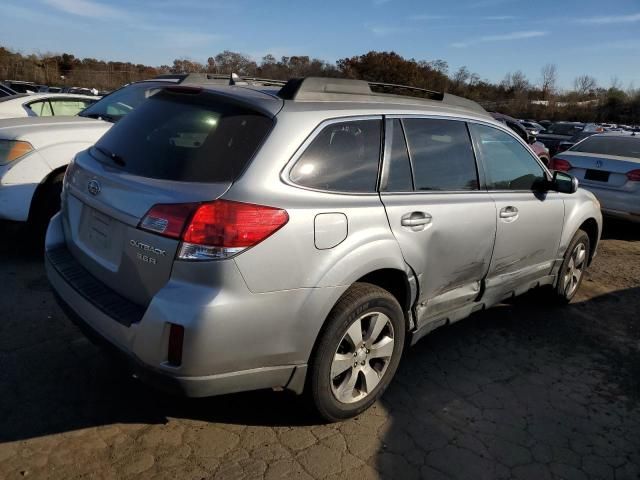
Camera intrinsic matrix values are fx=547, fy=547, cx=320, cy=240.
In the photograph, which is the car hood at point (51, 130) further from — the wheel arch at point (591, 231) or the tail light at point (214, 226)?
the wheel arch at point (591, 231)

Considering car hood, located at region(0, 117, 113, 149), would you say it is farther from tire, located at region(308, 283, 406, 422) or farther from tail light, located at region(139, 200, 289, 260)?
tire, located at region(308, 283, 406, 422)

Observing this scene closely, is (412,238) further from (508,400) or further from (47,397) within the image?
(47,397)

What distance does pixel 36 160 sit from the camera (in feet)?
16.1

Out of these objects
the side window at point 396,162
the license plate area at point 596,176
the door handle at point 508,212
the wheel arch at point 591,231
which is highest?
the side window at point 396,162

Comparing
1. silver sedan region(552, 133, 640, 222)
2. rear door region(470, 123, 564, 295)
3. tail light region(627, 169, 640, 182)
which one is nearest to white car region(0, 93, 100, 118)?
rear door region(470, 123, 564, 295)

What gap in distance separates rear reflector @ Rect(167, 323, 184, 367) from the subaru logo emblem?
968 mm

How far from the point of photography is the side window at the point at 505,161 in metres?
3.93

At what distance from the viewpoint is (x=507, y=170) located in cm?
414

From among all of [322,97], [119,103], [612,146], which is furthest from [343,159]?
[612,146]

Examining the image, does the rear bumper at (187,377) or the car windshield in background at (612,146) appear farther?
the car windshield in background at (612,146)

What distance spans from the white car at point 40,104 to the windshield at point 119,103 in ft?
4.29

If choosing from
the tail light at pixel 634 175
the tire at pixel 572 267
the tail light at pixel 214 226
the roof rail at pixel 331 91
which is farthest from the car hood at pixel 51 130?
the tail light at pixel 634 175

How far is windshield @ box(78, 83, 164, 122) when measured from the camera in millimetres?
6291

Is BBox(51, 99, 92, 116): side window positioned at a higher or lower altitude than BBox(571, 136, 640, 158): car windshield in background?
lower
